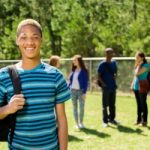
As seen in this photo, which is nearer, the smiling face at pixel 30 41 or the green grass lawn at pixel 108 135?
the smiling face at pixel 30 41

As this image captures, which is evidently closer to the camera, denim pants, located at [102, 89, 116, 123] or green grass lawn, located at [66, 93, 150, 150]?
green grass lawn, located at [66, 93, 150, 150]

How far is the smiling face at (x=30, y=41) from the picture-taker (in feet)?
12.2

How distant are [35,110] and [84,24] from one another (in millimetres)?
31624

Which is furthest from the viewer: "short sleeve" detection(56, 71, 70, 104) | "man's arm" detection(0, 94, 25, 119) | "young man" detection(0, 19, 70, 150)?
"short sleeve" detection(56, 71, 70, 104)

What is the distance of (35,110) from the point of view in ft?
12.1

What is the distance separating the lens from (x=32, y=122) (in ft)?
12.1

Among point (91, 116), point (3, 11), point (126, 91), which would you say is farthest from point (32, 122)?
point (3, 11)

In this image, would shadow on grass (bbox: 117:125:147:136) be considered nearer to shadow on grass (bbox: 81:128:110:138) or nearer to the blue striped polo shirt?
shadow on grass (bbox: 81:128:110:138)

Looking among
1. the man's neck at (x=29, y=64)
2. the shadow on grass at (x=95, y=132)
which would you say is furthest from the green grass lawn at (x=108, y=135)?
the man's neck at (x=29, y=64)

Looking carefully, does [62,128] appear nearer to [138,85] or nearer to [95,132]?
[95,132]

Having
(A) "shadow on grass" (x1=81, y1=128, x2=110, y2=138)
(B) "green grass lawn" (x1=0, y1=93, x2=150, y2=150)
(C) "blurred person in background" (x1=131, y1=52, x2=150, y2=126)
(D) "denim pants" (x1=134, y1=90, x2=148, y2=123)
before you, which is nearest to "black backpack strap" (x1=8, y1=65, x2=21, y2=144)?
(B) "green grass lawn" (x1=0, y1=93, x2=150, y2=150)

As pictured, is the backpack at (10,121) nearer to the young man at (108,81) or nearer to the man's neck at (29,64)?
the man's neck at (29,64)

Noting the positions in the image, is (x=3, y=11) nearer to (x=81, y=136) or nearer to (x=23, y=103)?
(x=81, y=136)

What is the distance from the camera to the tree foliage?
96.6 feet
